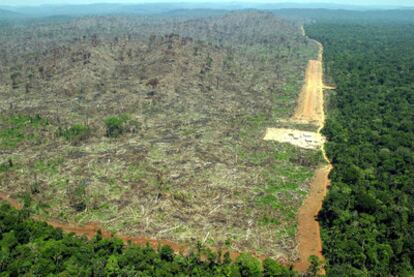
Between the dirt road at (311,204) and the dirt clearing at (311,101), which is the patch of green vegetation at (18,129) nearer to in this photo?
the dirt road at (311,204)

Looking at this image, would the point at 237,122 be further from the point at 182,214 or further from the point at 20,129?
the point at 20,129

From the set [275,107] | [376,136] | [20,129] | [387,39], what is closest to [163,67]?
[275,107]

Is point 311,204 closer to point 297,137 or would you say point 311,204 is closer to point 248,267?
point 248,267

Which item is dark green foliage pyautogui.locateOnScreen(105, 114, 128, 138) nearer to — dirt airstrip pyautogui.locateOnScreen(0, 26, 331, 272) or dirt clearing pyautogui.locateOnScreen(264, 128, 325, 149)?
dirt airstrip pyautogui.locateOnScreen(0, 26, 331, 272)

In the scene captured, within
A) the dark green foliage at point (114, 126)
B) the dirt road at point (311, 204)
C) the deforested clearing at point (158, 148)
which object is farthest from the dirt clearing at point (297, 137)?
the dark green foliage at point (114, 126)

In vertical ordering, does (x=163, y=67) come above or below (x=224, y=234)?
above

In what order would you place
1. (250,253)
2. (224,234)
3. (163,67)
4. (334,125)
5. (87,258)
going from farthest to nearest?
1. (163,67)
2. (334,125)
3. (224,234)
4. (250,253)
5. (87,258)
